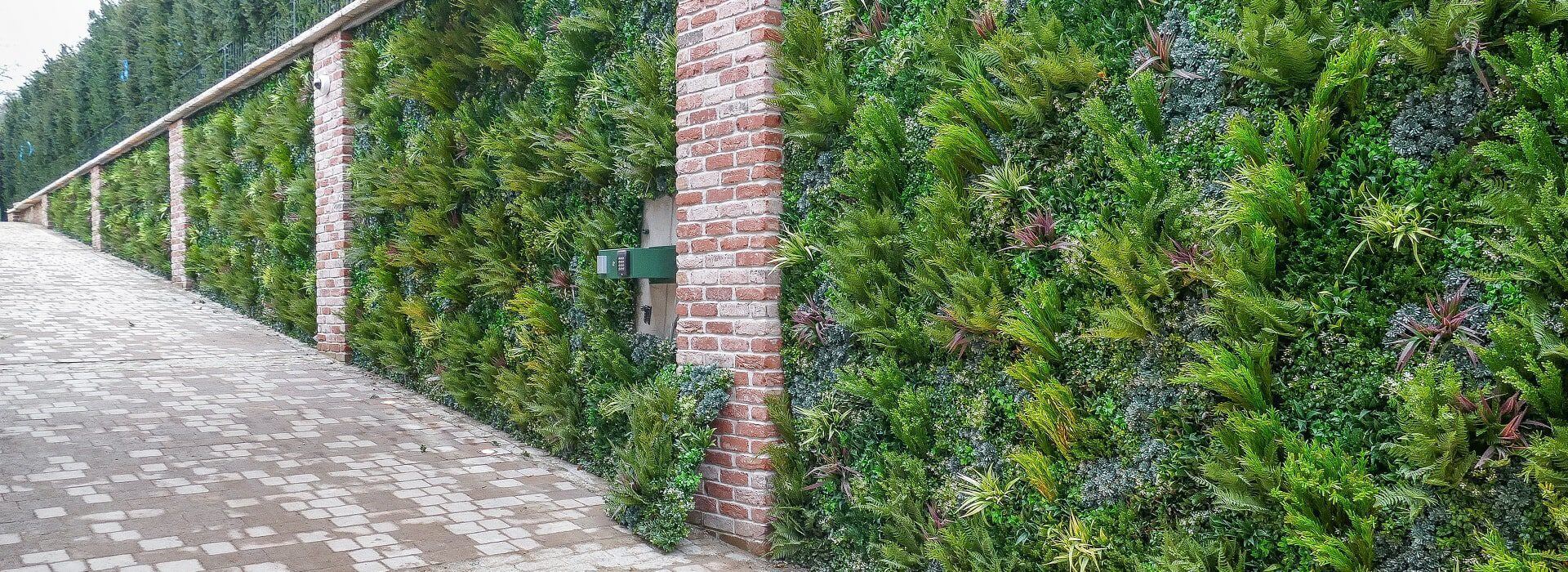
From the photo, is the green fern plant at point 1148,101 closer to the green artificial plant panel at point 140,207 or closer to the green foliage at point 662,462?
the green foliage at point 662,462

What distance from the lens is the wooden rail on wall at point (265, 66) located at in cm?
850

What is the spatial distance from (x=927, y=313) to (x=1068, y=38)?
1146mm

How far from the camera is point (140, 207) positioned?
591 inches

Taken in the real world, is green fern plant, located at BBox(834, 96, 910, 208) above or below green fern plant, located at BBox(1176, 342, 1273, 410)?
above

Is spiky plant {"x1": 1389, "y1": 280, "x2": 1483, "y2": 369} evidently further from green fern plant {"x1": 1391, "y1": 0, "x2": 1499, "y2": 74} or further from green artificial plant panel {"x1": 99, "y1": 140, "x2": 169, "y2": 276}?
green artificial plant panel {"x1": 99, "y1": 140, "x2": 169, "y2": 276}

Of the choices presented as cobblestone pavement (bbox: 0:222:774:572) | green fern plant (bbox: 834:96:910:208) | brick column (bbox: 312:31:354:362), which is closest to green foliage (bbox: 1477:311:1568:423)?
green fern plant (bbox: 834:96:910:208)

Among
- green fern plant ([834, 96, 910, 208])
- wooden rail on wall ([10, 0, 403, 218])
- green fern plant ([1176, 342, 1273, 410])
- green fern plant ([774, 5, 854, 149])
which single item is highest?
wooden rail on wall ([10, 0, 403, 218])

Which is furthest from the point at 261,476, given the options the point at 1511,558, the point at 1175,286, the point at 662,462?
the point at 1511,558

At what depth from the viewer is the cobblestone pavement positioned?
4.21 metres

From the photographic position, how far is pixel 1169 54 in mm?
3164

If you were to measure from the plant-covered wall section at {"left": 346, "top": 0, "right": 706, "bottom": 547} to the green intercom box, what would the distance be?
378mm

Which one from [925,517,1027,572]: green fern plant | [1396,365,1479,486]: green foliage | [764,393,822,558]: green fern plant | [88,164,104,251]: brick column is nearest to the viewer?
[1396,365,1479,486]: green foliage

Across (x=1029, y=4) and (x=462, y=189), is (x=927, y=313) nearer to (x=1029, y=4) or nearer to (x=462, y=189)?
(x=1029, y=4)

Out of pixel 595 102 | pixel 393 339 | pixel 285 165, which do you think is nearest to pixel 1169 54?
pixel 595 102
